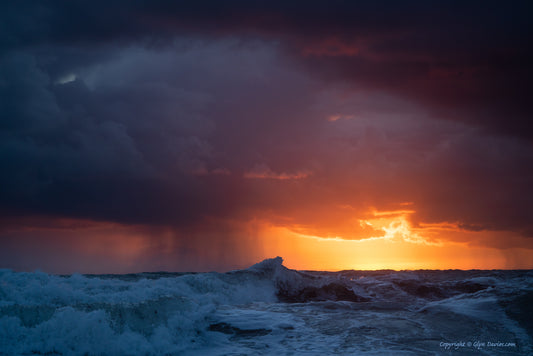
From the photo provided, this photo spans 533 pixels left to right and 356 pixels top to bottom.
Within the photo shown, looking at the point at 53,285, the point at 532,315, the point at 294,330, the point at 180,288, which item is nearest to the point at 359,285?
the point at 180,288

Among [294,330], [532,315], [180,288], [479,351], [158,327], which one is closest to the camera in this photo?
[479,351]

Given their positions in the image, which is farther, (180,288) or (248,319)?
(180,288)

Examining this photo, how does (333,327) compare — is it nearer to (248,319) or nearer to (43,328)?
(248,319)

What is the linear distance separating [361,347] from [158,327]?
5471 millimetres

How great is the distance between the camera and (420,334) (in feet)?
36.5

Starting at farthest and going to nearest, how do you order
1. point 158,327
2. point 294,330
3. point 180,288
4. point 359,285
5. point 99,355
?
point 359,285, point 180,288, point 294,330, point 158,327, point 99,355

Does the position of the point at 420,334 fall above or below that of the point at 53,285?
below

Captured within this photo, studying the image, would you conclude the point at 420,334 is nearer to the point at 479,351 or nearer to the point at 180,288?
the point at 479,351

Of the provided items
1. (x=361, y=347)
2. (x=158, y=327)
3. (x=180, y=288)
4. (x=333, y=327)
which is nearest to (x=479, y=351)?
(x=361, y=347)

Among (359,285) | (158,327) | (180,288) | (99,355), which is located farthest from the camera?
(359,285)

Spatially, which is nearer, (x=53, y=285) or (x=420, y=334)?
(x=420, y=334)

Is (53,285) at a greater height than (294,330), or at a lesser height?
greater

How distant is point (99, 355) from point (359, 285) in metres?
28.1

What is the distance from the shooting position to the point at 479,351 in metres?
9.61
